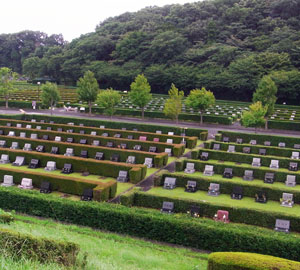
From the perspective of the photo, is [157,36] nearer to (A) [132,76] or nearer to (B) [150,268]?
(A) [132,76]

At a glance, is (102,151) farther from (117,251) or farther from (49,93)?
(49,93)

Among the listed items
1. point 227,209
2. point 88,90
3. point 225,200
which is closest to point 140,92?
point 88,90

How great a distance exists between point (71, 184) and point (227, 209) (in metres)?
9.81

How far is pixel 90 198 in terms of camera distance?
19.8 m

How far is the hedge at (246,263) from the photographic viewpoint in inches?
374

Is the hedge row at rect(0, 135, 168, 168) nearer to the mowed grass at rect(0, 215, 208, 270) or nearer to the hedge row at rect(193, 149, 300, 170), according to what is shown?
the hedge row at rect(193, 149, 300, 170)

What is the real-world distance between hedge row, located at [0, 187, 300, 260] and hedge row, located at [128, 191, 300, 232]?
8.17 ft

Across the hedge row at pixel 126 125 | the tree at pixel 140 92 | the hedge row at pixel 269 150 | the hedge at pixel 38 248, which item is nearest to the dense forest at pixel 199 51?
the tree at pixel 140 92

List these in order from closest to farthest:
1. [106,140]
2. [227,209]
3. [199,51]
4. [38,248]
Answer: [38,248]
[227,209]
[106,140]
[199,51]

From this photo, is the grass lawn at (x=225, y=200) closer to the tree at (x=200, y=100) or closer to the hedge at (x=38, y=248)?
the hedge at (x=38, y=248)

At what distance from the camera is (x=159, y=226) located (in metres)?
14.6

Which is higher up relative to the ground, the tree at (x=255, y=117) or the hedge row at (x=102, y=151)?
the tree at (x=255, y=117)

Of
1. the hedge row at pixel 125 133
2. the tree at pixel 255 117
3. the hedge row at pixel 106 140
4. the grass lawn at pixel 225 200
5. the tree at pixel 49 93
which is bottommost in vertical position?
the grass lawn at pixel 225 200

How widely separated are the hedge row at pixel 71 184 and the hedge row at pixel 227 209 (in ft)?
6.07
